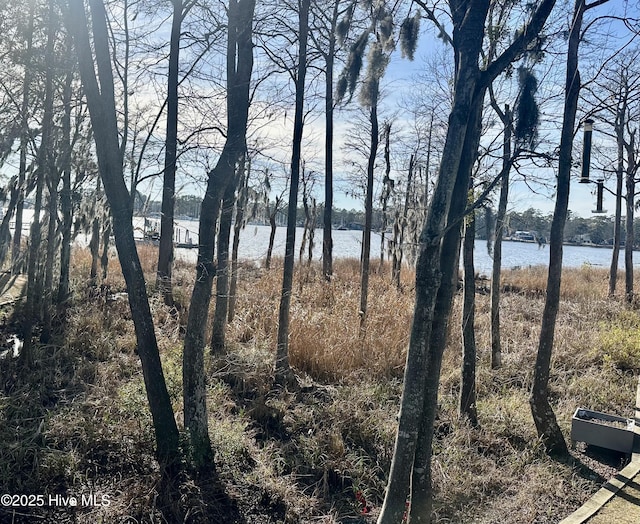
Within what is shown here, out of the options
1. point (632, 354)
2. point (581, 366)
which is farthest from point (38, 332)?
point (632, 354)

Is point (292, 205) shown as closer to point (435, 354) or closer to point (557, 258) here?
point (557, 258)

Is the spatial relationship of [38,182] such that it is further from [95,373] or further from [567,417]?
[567,417]

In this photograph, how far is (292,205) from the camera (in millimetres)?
6422

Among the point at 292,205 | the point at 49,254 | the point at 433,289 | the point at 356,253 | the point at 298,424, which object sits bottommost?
the point at 298,424

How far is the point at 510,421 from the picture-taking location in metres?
5.23

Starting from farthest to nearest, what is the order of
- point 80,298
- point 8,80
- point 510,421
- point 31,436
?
point 80,298 → point 8,80 → point 510,421 → point 31,436

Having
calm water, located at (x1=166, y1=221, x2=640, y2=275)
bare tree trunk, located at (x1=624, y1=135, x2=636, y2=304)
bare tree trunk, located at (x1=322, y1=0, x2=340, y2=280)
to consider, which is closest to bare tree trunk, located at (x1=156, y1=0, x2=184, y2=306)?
calm water, located at (x1=166, y1=221, x2=640, y2=275)

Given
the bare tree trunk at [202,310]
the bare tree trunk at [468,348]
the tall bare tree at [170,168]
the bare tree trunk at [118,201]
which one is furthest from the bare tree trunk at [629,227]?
the bare tree trunk at [118,201]

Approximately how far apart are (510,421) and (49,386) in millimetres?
5434

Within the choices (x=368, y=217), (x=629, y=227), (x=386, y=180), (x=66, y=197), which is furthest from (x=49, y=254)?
(x=629, y=227)

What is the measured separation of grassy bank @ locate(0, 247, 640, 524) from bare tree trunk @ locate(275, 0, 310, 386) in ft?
0.74

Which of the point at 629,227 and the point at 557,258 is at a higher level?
the point at 629,227

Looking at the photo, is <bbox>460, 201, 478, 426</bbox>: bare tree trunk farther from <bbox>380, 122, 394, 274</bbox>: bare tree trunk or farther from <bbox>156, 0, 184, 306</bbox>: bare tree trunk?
<bbox>380, 122, 394, 274</bbox>: bare tree trunk

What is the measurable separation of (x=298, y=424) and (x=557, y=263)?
3.26 meters
